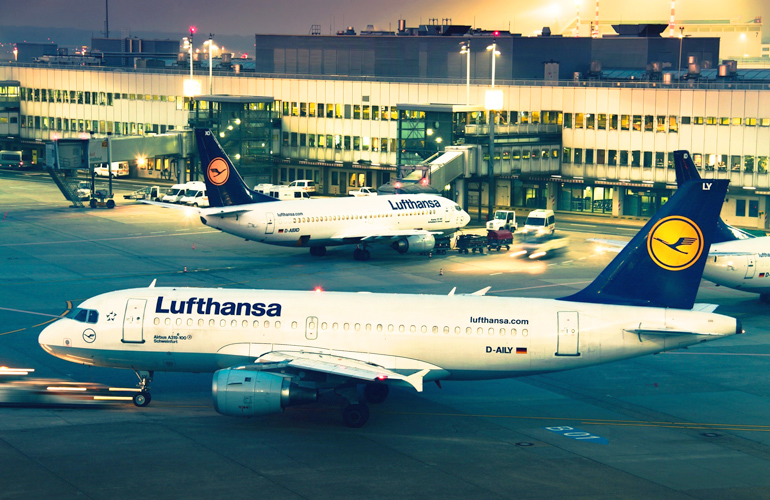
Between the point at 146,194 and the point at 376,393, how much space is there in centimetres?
8284

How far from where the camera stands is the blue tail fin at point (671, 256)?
39531 millimetres

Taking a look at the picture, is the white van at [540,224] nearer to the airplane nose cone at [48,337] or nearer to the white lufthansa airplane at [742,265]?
the white lufthansa airplane at [742,265]

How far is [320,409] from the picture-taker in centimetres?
4122

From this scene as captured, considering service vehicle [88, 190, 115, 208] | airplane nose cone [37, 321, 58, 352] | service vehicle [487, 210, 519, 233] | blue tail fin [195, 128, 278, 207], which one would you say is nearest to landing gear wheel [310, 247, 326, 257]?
blue tail fin [195, 128, 278, 207]

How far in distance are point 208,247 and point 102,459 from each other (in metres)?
49.8

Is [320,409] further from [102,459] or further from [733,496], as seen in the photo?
[733,496]

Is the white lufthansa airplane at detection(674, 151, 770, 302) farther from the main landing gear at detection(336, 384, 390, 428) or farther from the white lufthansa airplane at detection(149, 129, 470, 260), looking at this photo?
the main landing gear at detection(336, 384, 390, 428)

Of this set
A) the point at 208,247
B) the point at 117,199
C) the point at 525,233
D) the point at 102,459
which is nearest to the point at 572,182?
the point at 525,233

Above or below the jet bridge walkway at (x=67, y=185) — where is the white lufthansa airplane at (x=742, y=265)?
below

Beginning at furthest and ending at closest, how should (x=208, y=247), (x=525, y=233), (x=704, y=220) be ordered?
(x=525, y=233) < (x=208, y=247) < (x=704, y=220)

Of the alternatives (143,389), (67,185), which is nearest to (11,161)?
(67,185)

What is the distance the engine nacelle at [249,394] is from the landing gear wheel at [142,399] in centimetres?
535

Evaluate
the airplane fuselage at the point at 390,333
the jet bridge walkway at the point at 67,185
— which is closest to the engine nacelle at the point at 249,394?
the airplane fuselage at the point at 390,333

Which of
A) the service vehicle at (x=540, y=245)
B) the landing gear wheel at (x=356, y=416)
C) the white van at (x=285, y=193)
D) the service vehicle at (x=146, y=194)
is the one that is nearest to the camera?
the landing gear wheel at (x=356, y=416)
